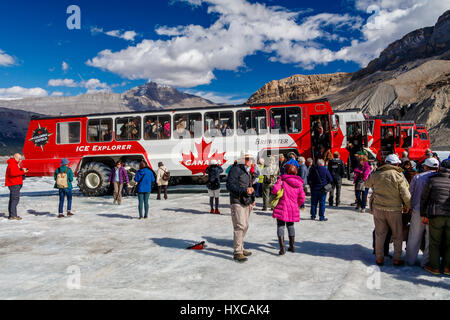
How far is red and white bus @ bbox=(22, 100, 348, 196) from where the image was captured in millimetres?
13789

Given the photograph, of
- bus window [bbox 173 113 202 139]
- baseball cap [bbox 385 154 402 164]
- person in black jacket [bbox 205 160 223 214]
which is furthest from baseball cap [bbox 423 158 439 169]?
bus window [bbox 173 113 202 139]

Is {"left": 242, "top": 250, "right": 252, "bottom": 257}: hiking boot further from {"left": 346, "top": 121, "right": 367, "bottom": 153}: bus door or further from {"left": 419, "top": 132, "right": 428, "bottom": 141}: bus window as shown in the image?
{"left": 419, "top": 132, "right": 428, "bottom": 141}: bus window

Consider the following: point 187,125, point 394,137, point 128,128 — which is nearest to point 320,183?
point 187,125

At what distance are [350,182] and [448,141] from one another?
204ft

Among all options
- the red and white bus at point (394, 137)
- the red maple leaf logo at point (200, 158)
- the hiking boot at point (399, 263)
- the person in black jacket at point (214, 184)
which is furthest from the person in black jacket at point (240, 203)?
the red and white bus at point (394, 137)

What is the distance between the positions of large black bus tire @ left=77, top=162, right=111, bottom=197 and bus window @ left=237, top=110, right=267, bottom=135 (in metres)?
6.28

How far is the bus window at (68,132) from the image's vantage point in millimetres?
15469

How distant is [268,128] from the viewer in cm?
1392

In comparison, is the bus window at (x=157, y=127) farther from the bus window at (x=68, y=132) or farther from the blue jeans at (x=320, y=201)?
the blue jeans at (x=320, y=201)

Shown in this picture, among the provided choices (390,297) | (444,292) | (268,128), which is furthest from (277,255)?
(268,128)
